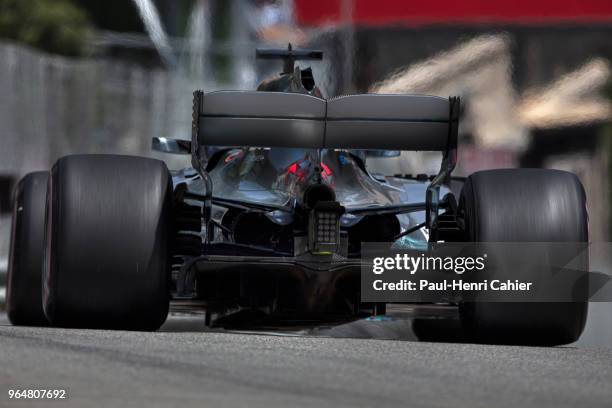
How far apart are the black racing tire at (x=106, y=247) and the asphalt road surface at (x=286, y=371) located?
214mm

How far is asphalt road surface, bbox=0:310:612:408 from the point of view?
5000mm

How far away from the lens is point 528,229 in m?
7.05

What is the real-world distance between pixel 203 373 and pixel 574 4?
55.4ft

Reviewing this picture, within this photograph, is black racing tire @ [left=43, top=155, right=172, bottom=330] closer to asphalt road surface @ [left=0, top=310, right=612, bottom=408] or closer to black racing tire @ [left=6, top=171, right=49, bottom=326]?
asphalt road surface @ [left=0, top=310, right=612, bottom=408]

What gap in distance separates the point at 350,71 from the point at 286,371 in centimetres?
1061

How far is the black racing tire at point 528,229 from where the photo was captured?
7.05 metres

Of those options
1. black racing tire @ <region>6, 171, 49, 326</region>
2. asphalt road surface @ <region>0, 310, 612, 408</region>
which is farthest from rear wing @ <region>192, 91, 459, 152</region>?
black racing tire @ <region>6, 171, 49, 326</region>

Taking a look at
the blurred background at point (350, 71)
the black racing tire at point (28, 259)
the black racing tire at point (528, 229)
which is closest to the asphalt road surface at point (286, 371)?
the black racing tire at point (528, 229)

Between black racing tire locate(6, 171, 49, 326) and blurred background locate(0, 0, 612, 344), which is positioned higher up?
blurred background locate(0, 0, 612, 344)

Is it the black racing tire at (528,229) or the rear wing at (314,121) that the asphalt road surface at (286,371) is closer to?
the black racing tire at (528,229)

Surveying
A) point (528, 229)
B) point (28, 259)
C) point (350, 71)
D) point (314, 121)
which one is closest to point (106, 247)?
point (314, 121)

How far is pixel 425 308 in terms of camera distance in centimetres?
746

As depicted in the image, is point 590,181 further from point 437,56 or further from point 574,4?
point 437,56

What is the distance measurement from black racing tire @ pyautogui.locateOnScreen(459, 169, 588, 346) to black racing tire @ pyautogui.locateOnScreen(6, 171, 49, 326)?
7.93 feet
